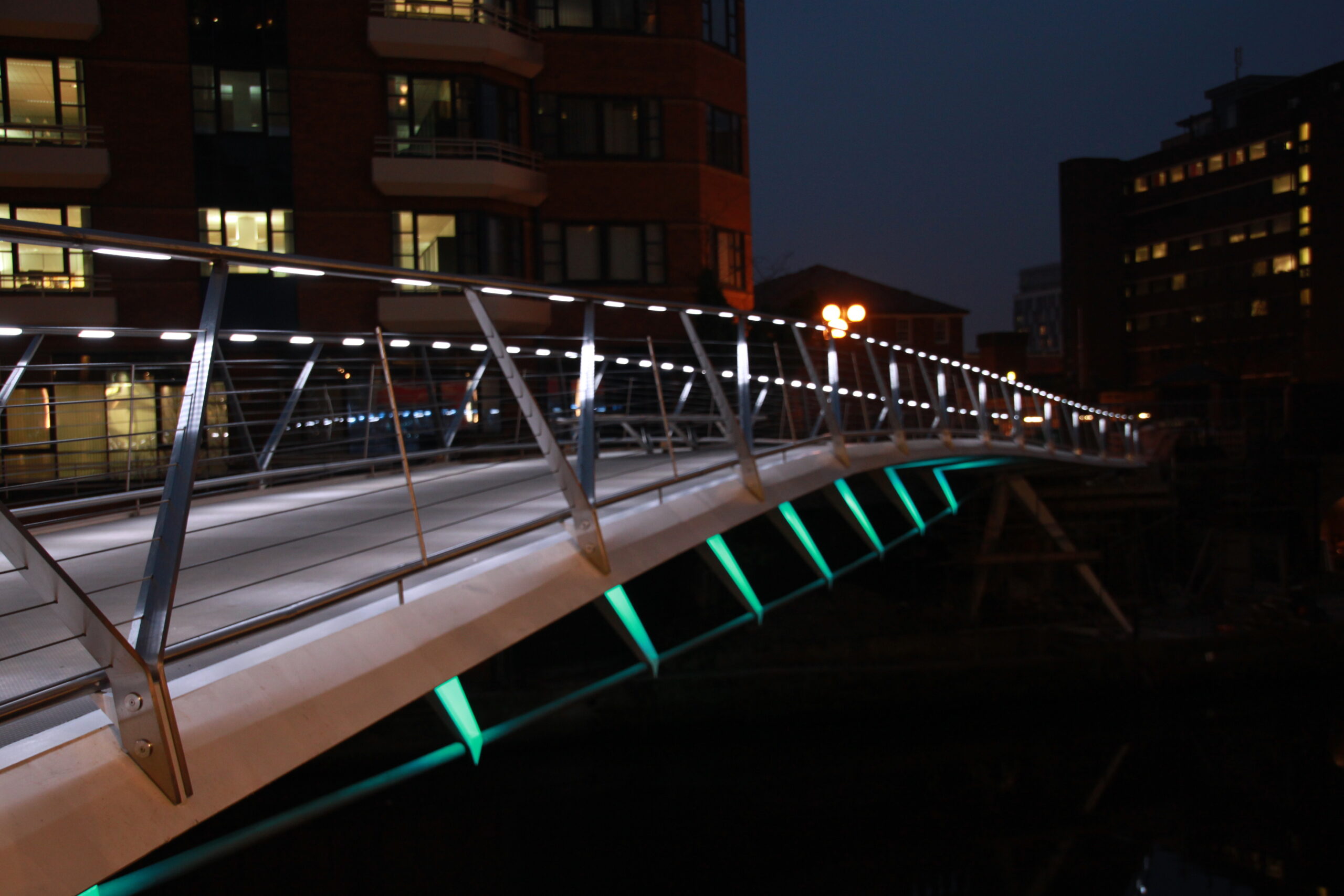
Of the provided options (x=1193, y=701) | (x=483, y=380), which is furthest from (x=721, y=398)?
(x=1193, y=701)

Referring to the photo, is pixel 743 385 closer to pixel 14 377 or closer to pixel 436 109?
pixel 14 377

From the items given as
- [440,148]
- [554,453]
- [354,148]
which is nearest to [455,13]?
[440,148]

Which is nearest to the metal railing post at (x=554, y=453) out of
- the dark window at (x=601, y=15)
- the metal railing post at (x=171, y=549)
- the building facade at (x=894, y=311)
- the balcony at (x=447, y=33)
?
the metal railing post at (x=171, y=549)

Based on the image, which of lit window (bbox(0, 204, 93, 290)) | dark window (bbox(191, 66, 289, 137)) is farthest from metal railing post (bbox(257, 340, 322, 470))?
dark window (bbox(191, 66, 289, 137))

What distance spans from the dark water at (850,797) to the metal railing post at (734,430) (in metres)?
18.6

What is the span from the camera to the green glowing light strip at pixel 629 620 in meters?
5.63

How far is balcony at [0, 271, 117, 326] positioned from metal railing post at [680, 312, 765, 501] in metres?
18.8

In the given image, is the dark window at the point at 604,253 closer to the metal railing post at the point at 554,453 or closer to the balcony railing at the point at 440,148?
the balcony railing at the point at 440,148

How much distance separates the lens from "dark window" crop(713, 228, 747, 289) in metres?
28.2

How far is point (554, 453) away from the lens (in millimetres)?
4668

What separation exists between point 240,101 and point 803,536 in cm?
→ 2048

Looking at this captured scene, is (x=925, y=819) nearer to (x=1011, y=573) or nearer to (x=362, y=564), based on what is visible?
(x=1011, y=573)

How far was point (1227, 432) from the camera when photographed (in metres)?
41.5

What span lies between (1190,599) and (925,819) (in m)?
10.9
